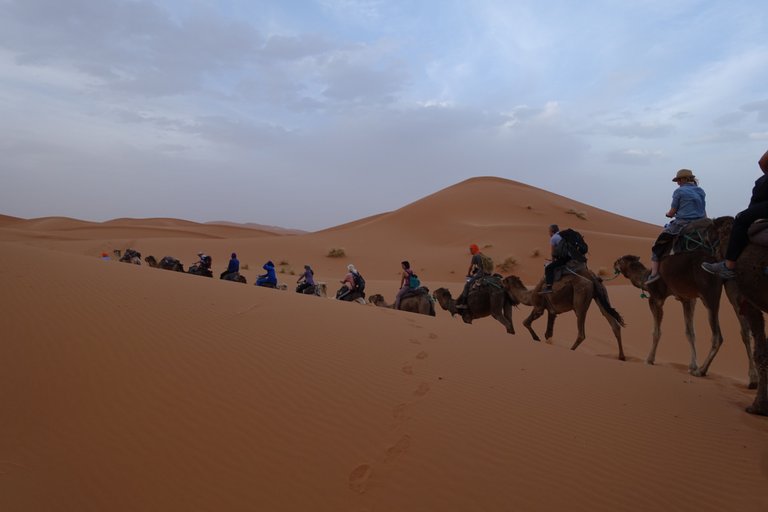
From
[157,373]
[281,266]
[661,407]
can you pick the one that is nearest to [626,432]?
[661,407]

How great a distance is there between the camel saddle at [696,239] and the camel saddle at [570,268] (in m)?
2.25

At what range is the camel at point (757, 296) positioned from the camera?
4660 millimetres

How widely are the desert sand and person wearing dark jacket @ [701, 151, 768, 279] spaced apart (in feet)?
5.16

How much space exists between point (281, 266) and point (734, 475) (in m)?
32.3

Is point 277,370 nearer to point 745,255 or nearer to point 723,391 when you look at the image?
point 745,255

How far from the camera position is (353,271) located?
13.0m

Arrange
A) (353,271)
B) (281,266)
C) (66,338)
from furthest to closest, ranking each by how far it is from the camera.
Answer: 1. (281,266)
2. (353,271)
3. (66,338)

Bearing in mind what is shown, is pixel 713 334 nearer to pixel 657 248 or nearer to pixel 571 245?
pixel 657 248

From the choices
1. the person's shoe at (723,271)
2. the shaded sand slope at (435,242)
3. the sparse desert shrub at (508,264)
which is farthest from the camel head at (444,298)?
the sparse desert shrub at (508,264)

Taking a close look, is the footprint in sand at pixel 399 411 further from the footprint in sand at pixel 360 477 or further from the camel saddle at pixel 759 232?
the camel saddle at pixel 759 232

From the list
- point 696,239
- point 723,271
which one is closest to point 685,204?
point 696,239

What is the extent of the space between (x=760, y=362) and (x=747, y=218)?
1653 mm

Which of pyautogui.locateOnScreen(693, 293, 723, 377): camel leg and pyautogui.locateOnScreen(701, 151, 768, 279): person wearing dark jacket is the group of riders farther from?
pyautogui.locateOnScreen(693, 293, 723, 377): camel leg

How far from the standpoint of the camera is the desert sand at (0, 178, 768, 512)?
9.67 ft
